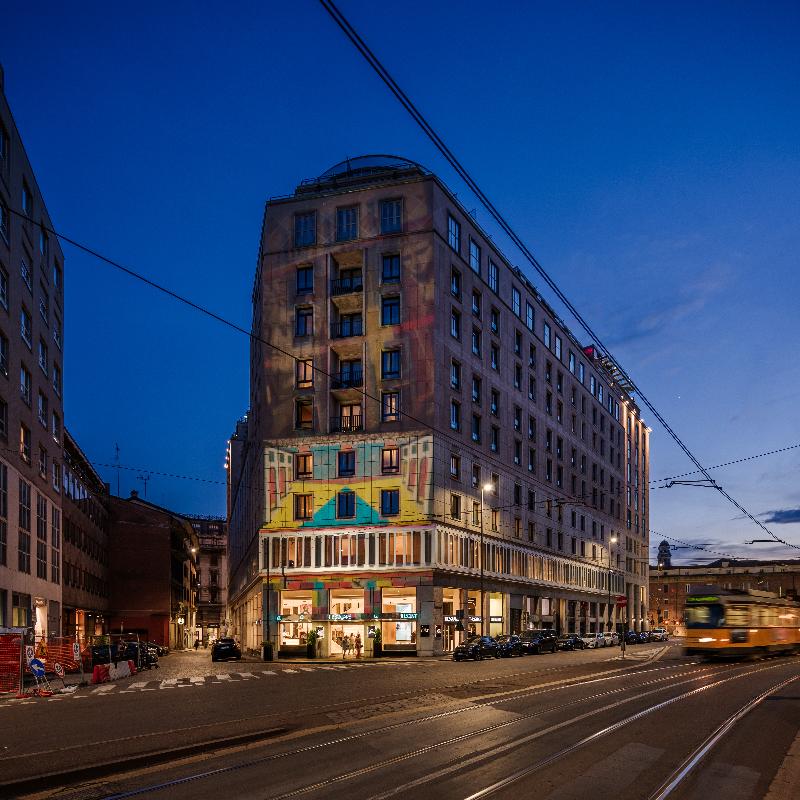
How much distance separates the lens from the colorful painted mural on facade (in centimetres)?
6241

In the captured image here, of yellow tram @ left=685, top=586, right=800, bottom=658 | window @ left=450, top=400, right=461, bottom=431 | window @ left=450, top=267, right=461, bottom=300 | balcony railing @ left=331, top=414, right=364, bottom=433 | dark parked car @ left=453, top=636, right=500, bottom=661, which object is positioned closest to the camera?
yellow tram @ left=685, top=586, right=800, bottom=658

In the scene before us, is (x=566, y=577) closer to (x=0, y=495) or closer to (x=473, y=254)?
(x=473, y=254)

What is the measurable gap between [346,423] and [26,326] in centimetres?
2226

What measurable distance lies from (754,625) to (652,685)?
2263 cm

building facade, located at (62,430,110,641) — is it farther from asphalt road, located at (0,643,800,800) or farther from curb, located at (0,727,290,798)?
curb, located at (0,727,290,798)

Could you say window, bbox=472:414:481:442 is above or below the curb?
→ above

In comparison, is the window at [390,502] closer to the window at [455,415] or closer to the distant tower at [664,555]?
the window at [455,415]

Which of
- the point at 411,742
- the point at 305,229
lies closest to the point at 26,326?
the point at 305,229

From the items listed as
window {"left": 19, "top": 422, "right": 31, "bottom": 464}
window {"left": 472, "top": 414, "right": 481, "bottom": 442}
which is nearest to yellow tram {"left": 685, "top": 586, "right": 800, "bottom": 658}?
window {"left": 472, "top": 414, "right": 481, "bottom": 442}

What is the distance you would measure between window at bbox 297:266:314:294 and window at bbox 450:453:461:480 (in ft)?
52.6

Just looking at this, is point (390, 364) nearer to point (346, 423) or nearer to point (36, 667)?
point (346, 423)

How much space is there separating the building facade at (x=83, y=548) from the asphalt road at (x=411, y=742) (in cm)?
4188

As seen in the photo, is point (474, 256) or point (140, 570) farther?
point (140, 570)

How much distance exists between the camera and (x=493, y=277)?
75125 millimetres
